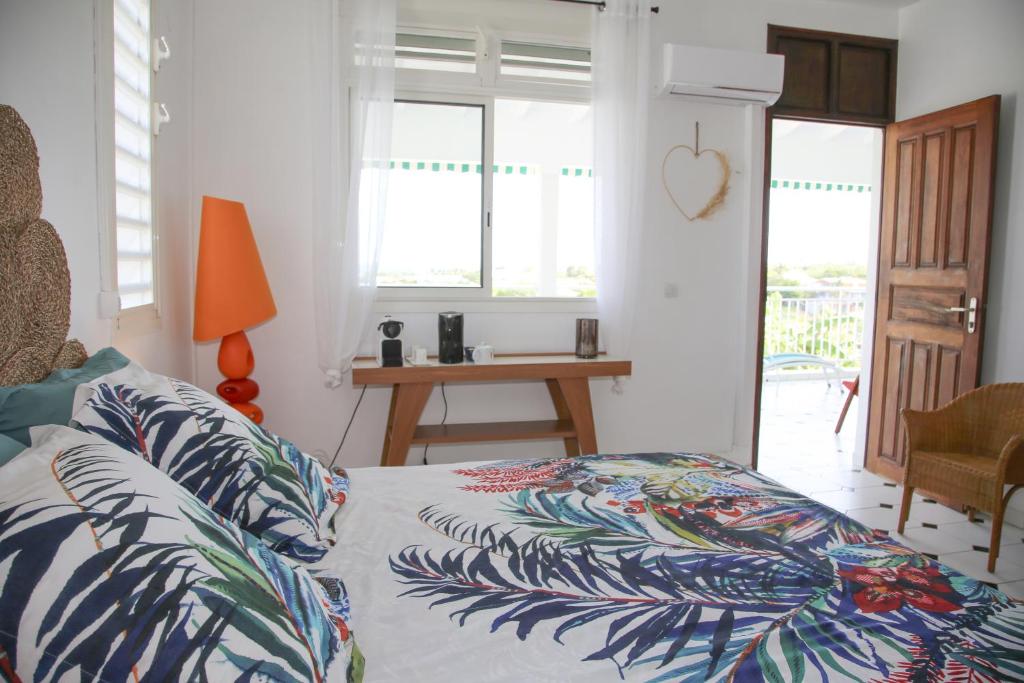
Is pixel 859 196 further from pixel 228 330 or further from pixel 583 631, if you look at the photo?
pixel 583 631

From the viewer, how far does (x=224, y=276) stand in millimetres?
2842

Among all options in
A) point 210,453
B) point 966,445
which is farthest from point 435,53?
point 966,445

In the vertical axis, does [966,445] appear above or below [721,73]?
below

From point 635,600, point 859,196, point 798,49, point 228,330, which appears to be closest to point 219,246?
point 228,330

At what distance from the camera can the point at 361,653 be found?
3.51 ft

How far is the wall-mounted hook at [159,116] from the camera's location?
2576mm

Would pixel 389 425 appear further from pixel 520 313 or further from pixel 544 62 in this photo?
pixel 544 62

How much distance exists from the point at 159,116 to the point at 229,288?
73 cm

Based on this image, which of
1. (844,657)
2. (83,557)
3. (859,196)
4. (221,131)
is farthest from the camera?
(859,196)

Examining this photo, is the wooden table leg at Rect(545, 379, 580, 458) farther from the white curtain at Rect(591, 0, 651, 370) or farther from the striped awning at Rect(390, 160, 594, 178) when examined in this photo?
the striped awning at Rect(390, 160, 594, 178)

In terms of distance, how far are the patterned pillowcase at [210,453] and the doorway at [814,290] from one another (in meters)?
3.62

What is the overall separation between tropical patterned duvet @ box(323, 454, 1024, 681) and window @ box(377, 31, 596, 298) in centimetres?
208

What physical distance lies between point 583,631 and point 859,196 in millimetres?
→ 8122

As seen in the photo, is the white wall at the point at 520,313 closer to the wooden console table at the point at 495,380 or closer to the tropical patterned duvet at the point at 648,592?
the wooden console table at the point at 495,380
